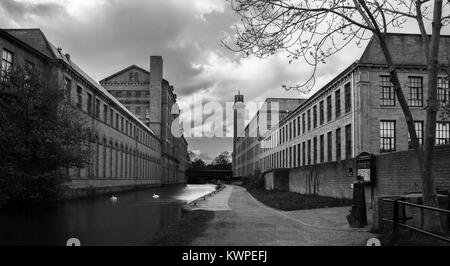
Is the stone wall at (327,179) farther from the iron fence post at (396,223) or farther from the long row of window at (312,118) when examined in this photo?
the iron fence post at (396,223)

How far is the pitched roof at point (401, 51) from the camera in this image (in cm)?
3456

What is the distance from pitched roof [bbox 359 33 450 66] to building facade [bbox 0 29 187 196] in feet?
69.7

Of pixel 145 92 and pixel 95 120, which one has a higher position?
pixel 145 92

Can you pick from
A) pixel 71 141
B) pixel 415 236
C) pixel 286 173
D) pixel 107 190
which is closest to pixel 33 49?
pixel 71 141

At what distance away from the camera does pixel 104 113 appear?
49.7 meters

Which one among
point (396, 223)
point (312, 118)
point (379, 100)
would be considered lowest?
point (396, 223)

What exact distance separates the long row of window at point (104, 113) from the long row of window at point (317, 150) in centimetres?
2101

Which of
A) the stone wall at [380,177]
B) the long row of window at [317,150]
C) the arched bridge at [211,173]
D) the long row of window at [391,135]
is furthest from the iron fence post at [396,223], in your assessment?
the arched bridge at [211,173]

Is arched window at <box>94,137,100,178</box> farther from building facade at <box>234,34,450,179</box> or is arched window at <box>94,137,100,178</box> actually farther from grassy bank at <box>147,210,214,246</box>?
grassy bank at <box>147,210,214,246</box>

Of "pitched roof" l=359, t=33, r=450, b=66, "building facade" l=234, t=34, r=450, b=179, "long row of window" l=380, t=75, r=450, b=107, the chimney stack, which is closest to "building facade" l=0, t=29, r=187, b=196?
the chimney stack

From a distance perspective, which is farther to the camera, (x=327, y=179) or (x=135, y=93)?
(x=135, y=93)

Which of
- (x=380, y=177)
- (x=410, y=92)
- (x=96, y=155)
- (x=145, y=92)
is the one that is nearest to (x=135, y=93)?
(x=145, y=92)

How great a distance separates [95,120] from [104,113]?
214 inches

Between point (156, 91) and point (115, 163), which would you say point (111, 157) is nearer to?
point (115, 163)
